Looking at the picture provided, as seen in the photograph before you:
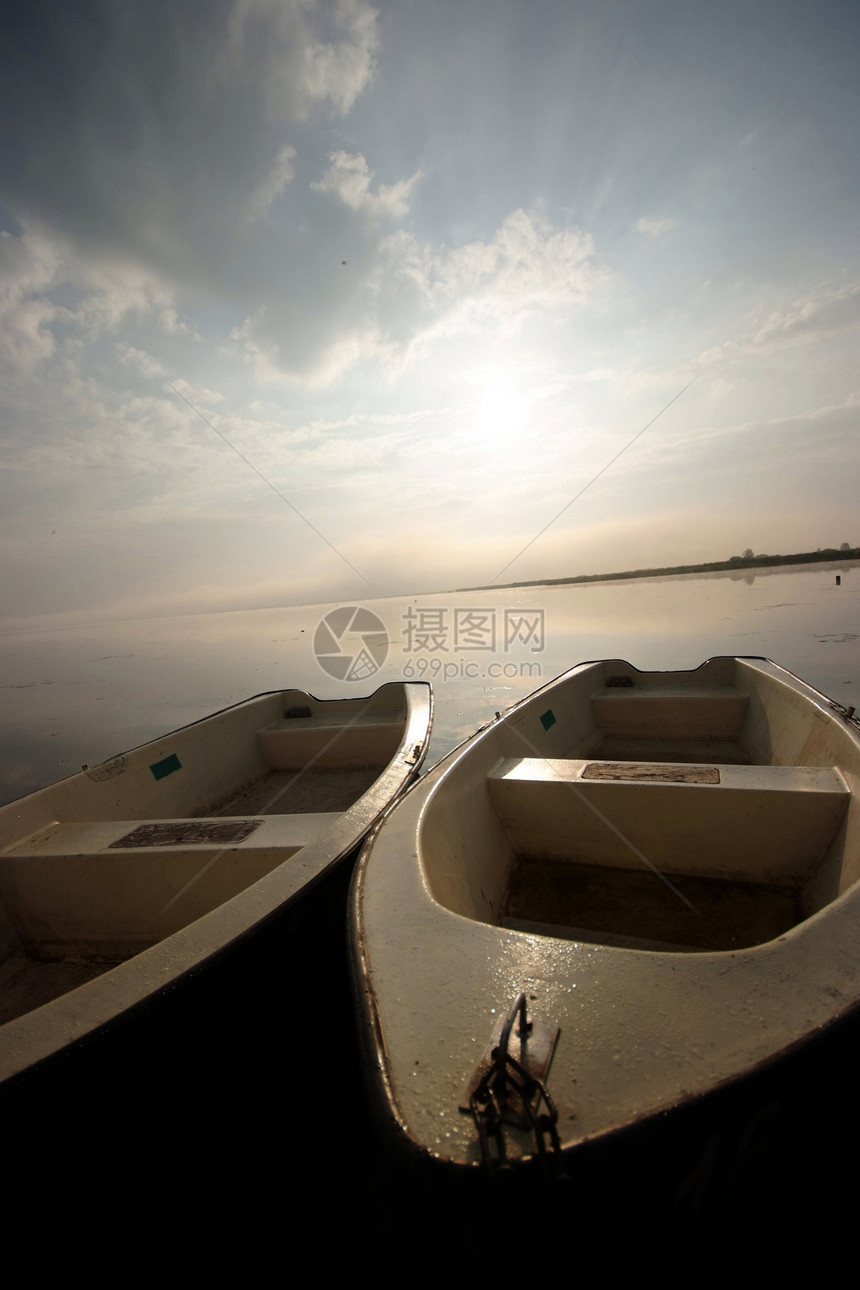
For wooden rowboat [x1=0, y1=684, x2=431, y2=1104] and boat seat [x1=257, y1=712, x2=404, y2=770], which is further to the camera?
boat seat [x1=257, y1=712, x2=404, y2=770]

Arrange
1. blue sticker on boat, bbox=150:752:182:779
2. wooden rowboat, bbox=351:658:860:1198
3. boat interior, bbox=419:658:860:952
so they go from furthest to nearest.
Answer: blue sticker on boat, bbox=150:752:182:779 < boat interior, bbox=419:658:860:952 < wooden rowboat, bbox=351:658:860:1198

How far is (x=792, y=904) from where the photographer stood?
2.29 m

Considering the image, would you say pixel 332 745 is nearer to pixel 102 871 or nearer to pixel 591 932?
pixel 102 871

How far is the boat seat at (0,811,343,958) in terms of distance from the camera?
8.03 ft

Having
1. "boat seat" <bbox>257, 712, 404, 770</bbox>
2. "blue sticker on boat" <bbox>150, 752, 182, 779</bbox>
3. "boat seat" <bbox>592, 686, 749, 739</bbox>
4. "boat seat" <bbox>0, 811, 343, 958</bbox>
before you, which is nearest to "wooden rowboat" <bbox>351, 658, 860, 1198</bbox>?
"boat seat" <bbox>592, 686, 749, 739</bbox>

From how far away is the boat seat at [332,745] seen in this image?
5.21 metres

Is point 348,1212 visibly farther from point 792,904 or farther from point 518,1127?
point 792,904

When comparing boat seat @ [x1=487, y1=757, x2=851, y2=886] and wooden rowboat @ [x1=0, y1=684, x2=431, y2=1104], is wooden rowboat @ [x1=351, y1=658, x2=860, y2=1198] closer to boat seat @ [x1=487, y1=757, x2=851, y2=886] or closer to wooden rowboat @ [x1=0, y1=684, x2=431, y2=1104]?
boat seat @ [x1=487, y1=757, x2=851, y2=886]

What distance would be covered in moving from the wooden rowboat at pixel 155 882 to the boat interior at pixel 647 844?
0.59 metres

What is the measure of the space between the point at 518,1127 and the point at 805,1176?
1.33 m

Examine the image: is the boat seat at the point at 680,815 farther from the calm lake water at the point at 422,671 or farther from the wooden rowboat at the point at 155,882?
the calm lake water at the point at 422,671

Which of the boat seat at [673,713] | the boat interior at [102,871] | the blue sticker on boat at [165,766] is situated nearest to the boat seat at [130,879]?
the boat interior at [102,871]

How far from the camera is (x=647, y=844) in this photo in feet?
8.44

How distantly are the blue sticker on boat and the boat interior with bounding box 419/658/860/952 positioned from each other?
8.51 feet
